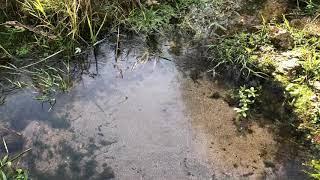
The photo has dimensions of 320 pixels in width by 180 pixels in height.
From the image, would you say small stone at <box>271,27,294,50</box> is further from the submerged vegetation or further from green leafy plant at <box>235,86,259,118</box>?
green leafy plant at <box>235,86,259,118</box>

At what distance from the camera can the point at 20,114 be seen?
3029 mm

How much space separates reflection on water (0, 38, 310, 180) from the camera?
2639 millimetres

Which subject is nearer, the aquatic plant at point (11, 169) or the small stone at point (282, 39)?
the aquatic plant at point (11, 169)

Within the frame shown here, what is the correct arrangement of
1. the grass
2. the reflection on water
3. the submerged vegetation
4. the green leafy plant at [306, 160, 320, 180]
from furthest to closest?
the submerged vegetation < the grass < the reflection on water < the green leafy plant at [306, 160, 320, 180]

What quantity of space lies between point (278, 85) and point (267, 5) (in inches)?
42.6

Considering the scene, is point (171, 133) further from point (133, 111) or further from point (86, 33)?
point (86, 33)

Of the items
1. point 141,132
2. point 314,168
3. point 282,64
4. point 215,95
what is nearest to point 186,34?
point 215,95

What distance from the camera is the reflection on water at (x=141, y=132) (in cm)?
264

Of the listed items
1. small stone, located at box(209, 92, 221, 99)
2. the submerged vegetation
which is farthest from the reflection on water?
the submerged vegetation

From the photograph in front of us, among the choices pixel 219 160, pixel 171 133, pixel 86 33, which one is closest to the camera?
pixel 219 160

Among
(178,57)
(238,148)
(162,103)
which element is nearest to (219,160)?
(238,148)

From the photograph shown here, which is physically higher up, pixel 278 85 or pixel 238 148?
pixel 278 85

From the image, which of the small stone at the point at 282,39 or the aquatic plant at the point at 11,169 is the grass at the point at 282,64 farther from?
the aquatic plant at the point at 11,169

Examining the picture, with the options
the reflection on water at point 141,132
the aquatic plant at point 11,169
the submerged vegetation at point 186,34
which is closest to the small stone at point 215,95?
the reflection on water at point 141,132
